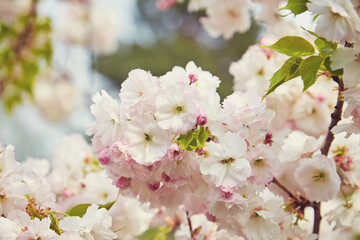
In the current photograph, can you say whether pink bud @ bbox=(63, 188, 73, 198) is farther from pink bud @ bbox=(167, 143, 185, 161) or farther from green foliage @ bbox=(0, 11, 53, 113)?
green foliage @ bbox=(0, 11, 53, 113)

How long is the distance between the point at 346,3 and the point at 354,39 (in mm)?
44

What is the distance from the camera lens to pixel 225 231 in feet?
2.63

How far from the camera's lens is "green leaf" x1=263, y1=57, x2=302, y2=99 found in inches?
24.5

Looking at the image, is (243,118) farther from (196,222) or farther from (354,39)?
(196,222)

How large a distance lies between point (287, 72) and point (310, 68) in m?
0.03

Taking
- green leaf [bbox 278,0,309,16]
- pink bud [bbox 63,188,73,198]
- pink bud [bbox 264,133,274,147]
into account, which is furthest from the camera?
pink bud [bbox 63,188,73,198]

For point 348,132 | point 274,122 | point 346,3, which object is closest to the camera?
point 346,3

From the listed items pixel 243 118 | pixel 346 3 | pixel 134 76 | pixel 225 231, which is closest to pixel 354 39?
pixel 346 3

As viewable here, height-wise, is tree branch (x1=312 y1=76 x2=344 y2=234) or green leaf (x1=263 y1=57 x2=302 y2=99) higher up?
green leaf (x1=263 y1=57 x2=302 y2=99)

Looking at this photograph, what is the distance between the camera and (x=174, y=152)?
2.05ft

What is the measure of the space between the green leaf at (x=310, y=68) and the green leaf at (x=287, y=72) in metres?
0.01

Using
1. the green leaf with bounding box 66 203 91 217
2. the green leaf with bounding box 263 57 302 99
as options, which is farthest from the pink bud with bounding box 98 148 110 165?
the green leaf with bounding box 263 57 302 99

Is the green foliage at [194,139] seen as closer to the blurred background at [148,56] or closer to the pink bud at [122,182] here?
the pink bud at [122,182]

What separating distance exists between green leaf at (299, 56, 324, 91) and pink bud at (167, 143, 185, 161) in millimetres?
A: 171
